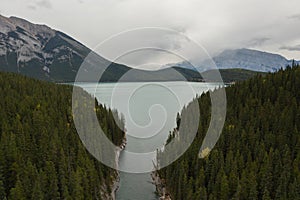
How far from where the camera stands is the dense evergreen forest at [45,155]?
46.1 m

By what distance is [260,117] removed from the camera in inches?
2928

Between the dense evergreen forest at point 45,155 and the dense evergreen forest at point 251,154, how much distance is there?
16.0 metres

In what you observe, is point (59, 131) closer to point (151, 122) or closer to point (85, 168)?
point (85, 168)

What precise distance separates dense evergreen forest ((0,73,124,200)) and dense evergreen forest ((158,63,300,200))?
1603cm

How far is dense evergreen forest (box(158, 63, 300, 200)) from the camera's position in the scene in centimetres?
4834

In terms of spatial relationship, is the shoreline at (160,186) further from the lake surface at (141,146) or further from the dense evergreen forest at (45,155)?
the dense evergreen forest at (45,155)

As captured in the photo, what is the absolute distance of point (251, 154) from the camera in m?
61.2

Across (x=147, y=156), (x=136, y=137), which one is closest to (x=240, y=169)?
(x=147, y=156)

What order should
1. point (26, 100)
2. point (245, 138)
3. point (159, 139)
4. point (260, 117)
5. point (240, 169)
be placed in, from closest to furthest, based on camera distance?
1. point (240, 169)
2. point (245, 138)
3. point (260, 117)
4. point (26, 100)
5. point (159, 139)

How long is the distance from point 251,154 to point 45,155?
39361mm

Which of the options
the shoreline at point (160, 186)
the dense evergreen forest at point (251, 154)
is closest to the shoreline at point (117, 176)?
the shoreline at point (160, 186)

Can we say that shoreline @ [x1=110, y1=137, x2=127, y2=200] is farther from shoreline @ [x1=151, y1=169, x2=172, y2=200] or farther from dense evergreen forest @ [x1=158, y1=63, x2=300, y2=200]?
dense evergreen forest @ [x1=158, y1=63, x2=300, y2=200]

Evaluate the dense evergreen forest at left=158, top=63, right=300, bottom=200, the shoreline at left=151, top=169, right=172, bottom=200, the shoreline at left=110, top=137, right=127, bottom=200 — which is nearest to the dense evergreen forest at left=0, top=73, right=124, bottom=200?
the shoreline at left=110, top=137, right=127, bottom=200

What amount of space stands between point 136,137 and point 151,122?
60.4 feet
